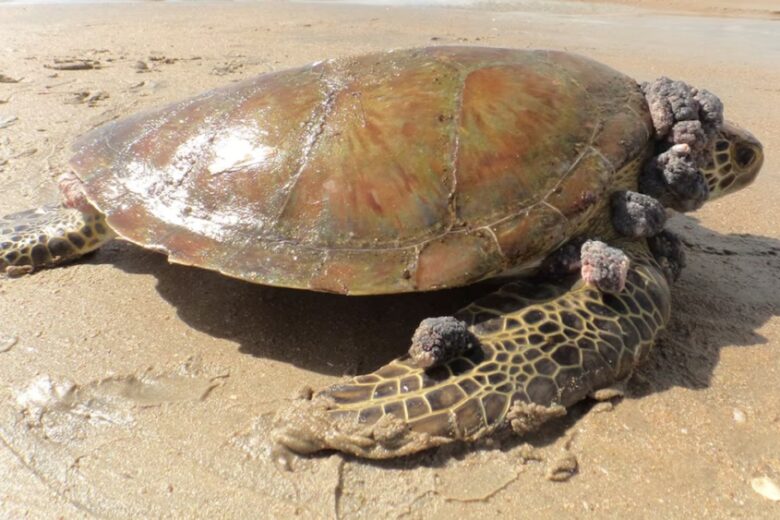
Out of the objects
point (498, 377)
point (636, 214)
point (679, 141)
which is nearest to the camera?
point (498, 377)

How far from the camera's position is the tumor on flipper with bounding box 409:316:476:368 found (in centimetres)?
239

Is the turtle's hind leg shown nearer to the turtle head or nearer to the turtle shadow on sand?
the turtle shadow on sand

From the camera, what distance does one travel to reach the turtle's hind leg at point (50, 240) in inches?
136

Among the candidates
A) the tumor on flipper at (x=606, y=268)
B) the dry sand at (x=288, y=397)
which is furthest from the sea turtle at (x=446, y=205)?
the dry sand at (x=288, y=397)

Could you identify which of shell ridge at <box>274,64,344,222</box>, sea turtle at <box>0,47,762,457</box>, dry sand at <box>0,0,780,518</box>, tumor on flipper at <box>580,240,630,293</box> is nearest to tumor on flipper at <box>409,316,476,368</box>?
sea turtle at <box>0,47,762,457</box>

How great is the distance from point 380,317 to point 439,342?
0.68m

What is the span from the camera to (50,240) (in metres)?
3.48

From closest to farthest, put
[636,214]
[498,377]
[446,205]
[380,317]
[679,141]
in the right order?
[498,377]
[446,205]
[636,214]
[380,317]
[679,141]

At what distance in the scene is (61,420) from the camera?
7.88 feet

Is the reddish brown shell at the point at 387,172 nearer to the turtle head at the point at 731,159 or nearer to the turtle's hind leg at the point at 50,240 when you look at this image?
the turtle's hind leg at the point at 50,240

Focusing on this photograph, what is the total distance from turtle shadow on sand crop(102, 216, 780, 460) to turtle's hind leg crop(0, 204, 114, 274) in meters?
0.21

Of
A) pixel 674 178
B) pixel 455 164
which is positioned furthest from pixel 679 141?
pixel 455 164

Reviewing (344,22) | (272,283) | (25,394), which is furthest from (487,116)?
(344,22)

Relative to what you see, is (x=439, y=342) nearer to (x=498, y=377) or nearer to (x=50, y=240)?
(x=498, y=377)
